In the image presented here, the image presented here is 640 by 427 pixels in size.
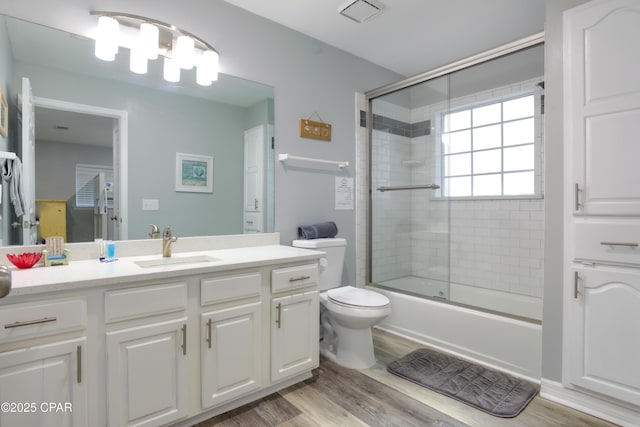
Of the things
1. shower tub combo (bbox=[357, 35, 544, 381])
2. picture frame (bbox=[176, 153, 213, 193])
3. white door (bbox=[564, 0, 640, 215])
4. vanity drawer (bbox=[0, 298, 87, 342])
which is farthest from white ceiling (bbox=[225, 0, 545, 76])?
vanity drawer (bbox=[0, 298, 87, 342])

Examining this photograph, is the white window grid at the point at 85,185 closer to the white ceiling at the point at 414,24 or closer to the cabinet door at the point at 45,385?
the cabinet door at the point at 45,385

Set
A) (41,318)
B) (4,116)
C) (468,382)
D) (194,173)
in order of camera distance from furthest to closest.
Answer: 1. (194,173)
2. (468,382)
3. (4,116)
4. (41,318)

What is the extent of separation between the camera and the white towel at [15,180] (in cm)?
163

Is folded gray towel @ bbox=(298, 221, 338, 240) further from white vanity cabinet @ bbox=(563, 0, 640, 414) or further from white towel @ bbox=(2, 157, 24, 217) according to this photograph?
white towel @ bbox=(2, 157, 24, 217)

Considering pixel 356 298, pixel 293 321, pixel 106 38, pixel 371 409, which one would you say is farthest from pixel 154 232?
pixel 371 409

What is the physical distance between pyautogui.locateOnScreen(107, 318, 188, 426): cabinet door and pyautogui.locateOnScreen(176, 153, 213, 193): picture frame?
37.2 inches

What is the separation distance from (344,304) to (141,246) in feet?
4.37

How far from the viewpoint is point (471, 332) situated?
2416mm

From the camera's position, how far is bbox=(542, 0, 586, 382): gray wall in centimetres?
188

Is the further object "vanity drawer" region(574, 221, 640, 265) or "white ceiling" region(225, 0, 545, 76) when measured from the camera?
"white ceiling" region(225, 0, 545, 76)

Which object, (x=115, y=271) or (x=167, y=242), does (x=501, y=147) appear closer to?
(x=167, y=242)

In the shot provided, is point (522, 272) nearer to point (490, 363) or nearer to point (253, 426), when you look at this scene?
point (490, 363)

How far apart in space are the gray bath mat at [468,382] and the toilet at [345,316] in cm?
25

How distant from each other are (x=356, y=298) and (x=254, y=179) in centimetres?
114
